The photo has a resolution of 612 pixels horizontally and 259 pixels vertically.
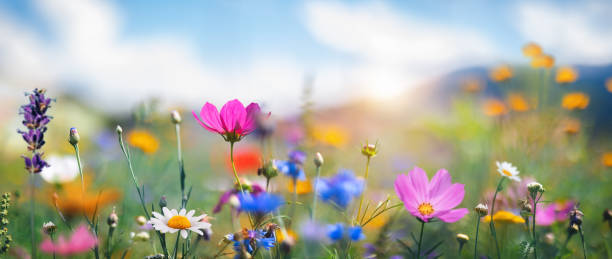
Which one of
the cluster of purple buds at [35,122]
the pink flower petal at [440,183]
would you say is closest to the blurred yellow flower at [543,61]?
the pink flower petal at [440,183]

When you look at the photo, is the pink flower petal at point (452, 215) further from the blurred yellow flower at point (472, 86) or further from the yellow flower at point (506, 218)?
the blurred yellow flower at point (472, 86)

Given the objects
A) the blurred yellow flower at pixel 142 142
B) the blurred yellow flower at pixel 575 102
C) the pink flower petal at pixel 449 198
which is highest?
the blurred yellow flower at pixel 575 102

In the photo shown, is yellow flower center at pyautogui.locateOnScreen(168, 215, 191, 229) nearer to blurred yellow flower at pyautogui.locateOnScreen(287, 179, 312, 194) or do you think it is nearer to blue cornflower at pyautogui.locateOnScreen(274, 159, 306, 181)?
blue cornflower at pyautogui.locateOnScreen(274, 159, 306, 181)

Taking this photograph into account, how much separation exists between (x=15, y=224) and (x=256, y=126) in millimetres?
640

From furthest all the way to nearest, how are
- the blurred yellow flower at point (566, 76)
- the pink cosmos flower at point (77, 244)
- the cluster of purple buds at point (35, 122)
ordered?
1. the blurred yellow flower at point (566, 76)
2. the pink cosmos flower at point (77, 244)
3. the cluster of purple buds at point (35, 122)

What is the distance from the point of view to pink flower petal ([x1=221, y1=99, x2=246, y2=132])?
1.95ft

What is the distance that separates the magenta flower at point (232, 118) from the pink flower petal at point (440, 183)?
11.9 inches

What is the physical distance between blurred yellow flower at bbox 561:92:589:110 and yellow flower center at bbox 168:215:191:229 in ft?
6.23

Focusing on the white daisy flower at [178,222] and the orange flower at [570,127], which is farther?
the orange flower at [570,127]

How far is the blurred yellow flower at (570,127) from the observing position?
5.87ft

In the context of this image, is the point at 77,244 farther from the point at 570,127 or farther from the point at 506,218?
the point at 570,127

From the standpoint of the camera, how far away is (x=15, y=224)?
34.1 inches

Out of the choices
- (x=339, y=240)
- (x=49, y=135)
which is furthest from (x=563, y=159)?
(x=49, y=135)

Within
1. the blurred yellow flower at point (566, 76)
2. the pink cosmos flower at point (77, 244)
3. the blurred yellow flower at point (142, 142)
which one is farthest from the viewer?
the blurred yellow flower at point (566, 76)
